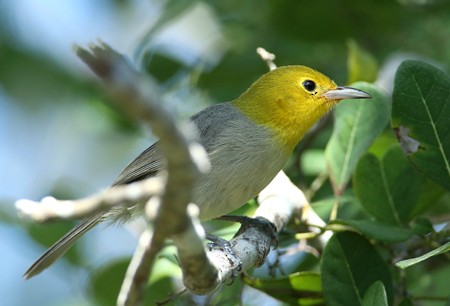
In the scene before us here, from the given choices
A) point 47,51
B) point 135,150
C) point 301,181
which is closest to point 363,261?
point 301,181

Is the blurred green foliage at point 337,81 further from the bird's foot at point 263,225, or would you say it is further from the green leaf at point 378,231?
the bird's foot at point 263,225

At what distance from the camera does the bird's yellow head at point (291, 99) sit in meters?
4.40

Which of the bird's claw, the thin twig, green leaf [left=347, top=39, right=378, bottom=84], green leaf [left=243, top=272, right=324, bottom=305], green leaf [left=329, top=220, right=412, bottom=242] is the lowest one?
green leaf [left=243, top=272, right=324, bottom=305]

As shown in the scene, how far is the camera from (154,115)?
1.58 metres

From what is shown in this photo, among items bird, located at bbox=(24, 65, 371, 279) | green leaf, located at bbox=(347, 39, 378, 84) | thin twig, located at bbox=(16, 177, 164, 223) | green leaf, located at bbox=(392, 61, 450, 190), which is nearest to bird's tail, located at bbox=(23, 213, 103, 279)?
bird, located at bbox=(24, 65, 371, 279)

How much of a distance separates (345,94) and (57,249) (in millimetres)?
1799

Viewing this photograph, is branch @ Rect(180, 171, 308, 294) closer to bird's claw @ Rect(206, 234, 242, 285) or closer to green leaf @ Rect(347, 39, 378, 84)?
bird's claw @ Rect(206, 234, 242, 285)

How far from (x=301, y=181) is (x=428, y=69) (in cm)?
139

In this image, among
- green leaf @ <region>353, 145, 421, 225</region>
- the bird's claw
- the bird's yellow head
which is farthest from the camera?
the bird's yellow head

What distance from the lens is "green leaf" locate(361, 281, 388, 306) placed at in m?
2.96

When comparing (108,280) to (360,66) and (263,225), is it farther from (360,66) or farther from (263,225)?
(360,66)

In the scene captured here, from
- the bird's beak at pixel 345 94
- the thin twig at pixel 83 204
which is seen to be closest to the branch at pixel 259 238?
the thin twig at pixel 83 204

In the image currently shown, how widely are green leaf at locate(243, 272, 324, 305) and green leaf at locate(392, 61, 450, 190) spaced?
726mm

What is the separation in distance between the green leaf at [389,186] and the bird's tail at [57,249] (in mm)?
1377
